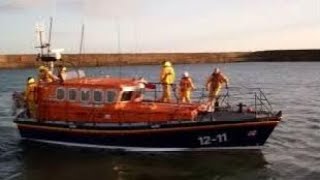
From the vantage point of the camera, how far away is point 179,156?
19047 mm

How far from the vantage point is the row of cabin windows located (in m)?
19.7

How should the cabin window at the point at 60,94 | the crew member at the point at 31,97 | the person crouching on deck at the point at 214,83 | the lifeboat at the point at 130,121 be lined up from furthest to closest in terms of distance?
the crew member at the point at 31,97 → the person crouching on deck at the point at 214,83 → the cabin window at the point at 60,94 → the lifeboat at the point at 130,121

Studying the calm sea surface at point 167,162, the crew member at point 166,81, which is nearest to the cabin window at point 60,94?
the calm sea surface at point 167,162

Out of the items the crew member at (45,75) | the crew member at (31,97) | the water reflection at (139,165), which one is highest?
the crew member at (45,75)

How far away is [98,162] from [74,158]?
3.47 feet

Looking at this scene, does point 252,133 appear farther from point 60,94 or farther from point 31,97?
point 31,97

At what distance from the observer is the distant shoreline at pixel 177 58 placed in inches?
4542

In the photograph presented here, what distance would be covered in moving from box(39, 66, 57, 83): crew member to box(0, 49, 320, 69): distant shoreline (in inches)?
3395

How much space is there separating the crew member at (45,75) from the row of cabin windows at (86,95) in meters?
0.91

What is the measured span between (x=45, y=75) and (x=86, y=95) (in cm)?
225

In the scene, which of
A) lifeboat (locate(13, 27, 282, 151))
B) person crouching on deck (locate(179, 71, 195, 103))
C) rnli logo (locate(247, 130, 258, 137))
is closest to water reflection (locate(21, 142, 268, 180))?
lifeboat (locate(13, 27, 282, 151))

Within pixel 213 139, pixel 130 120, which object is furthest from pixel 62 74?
pixel 213 139

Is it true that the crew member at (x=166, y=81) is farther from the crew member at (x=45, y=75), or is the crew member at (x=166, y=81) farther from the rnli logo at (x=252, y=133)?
the crew member at (x=45, y=75)

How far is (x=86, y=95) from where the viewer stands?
19953 millimetres
